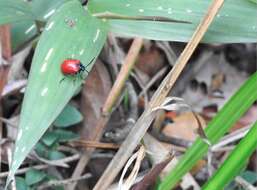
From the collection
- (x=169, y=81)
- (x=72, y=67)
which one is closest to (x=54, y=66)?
(x=72, y=67)

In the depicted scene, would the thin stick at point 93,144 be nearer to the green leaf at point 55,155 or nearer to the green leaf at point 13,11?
the green leaf at point 55,155

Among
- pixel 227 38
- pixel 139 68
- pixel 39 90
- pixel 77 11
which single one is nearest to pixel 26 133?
pixel 39 90

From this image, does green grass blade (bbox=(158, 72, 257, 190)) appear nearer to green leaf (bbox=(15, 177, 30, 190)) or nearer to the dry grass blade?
the dry grass blade

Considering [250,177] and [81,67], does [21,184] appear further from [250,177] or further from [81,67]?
[250,177]

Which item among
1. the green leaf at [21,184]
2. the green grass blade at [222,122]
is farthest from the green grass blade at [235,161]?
the green leaf at [21,184]

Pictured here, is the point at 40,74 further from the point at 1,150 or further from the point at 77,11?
the point at 1,150

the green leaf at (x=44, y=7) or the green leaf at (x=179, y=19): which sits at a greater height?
the green leaf at (x=179, y=19)
